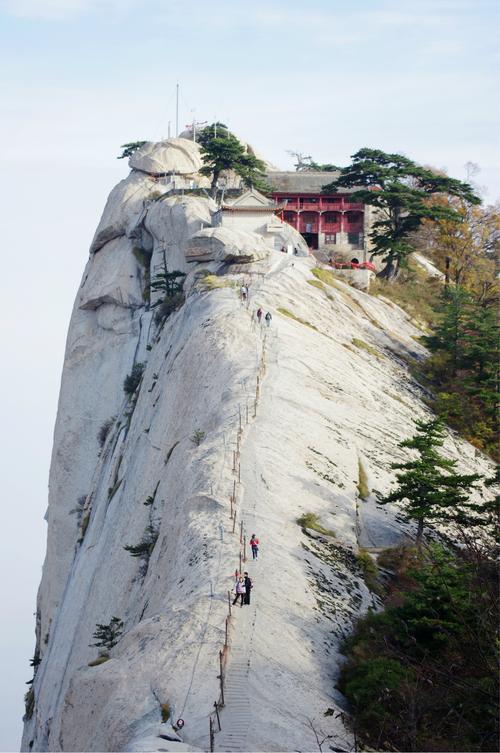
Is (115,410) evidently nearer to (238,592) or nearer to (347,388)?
(347,388)

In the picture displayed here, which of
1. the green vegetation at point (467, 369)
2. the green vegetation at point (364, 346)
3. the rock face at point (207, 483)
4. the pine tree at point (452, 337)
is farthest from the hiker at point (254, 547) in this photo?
the pine tree at point (452, 337)

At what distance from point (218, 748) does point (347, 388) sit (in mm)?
34391

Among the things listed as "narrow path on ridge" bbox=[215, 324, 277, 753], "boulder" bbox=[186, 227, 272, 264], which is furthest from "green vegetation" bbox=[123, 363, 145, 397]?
"narrow path on ridge" bbox=[215, 324, 277, 753]

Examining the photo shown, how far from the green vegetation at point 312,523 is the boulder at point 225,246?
37963 millimetres

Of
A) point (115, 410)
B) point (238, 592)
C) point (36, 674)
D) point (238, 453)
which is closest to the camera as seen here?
point (238, 592)

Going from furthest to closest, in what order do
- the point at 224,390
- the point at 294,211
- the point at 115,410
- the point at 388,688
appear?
the point at 294,211 → the point at 115,410 → the point at 224,390 → the point at 388,688

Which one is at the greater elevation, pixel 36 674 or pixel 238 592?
pixel 238 592

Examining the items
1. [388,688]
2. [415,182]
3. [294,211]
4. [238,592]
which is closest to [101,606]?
[238,592]

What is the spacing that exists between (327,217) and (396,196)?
12.4m

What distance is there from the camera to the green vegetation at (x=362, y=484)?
50.0 meters

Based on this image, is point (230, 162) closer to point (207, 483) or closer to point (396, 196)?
point (396, 196)

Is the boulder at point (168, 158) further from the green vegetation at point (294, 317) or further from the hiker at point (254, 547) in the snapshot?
the hiker at point (254, 547)

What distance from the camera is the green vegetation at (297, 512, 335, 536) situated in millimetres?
43469

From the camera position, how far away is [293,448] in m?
49.4
